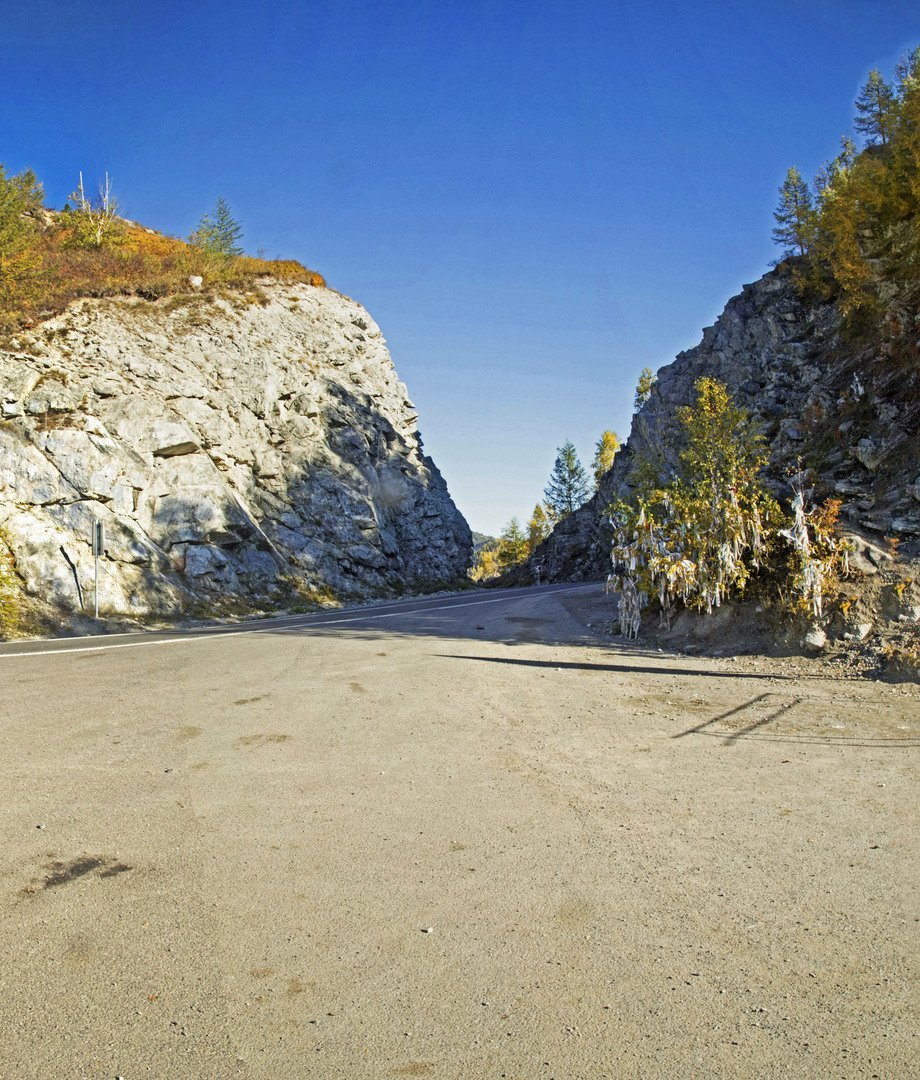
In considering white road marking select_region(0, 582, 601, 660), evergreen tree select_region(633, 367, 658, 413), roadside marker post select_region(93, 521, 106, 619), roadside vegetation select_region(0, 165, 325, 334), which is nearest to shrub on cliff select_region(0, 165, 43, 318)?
roadside vegetation select_region(0, 165, 325, 334)

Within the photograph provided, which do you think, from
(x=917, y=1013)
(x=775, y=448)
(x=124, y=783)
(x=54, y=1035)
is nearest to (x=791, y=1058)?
(x=917, y=1013)

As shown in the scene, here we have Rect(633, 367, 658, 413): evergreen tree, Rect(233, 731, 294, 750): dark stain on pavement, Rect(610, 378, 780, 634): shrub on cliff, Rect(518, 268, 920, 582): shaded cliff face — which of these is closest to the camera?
Rect(233, 731, 294, 750): dark stain on pavement

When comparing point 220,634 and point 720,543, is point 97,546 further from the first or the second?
point 720,543

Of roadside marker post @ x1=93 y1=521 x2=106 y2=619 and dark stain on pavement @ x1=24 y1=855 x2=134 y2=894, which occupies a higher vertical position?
roadside marker post @ x1=93 y1=521 x2=106 y2=619

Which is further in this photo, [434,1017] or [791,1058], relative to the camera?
[434,1017]

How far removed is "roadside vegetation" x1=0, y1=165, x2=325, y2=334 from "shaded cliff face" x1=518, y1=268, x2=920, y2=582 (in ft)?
87.6

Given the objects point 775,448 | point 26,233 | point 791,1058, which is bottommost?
point 791,1058

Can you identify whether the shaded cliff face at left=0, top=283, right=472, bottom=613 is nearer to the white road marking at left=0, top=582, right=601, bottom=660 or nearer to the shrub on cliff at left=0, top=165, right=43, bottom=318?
the shrub on cliff at left=0, top=165, right=43, bottom=318

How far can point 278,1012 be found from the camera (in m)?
3.18

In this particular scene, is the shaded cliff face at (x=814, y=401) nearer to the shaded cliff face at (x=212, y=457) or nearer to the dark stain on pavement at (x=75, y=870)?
the dark stain on pavement at (x=75, y=870)

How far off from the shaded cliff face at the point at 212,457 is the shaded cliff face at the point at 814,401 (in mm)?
19647

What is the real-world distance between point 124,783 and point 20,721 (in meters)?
2.98

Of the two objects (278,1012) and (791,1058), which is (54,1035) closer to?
(278,1012)

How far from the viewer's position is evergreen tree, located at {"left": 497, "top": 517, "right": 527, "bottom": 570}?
98750 mm
